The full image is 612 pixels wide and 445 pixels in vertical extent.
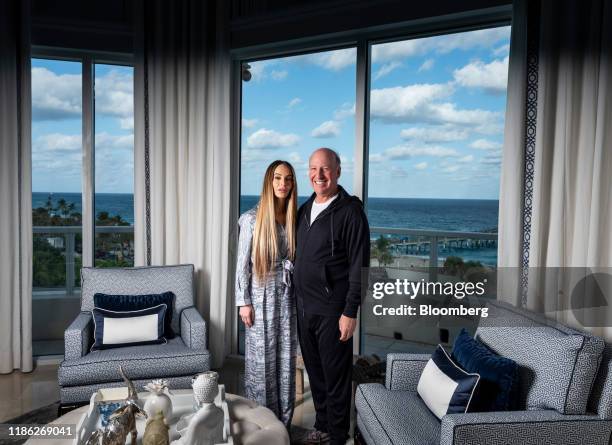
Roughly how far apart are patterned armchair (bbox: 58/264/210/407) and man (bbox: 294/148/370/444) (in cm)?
85

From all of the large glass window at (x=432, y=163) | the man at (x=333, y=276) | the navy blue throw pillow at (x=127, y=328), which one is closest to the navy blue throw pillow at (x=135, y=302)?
the navy blue throw pillow at (x=127, y=328)

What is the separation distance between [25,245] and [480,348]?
336 centimetres

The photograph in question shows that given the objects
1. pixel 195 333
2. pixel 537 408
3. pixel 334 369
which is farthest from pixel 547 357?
pixel 195 333

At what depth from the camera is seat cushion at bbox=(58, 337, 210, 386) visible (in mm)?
2920

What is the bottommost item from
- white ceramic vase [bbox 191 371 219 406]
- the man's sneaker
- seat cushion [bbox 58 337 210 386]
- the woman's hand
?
the man's sneaker

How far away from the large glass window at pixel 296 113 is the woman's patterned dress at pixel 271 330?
40.3 inches

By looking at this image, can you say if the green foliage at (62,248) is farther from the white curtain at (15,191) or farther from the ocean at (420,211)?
the white curtain at (15,191)

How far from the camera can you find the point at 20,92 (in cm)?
390

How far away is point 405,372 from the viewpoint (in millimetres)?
2588

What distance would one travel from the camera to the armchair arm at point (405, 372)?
2.59 metres

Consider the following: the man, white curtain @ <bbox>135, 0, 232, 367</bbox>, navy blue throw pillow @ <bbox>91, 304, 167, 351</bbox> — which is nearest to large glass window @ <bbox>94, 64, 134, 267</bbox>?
white curtain @ <bbox>135, 0, 232, 367</bbox>

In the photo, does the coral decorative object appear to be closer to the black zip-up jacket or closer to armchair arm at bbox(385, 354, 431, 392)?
the black zip-up jacket

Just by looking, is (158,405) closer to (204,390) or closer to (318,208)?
(204,390)

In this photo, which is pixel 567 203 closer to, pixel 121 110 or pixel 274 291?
pixel 274 291
